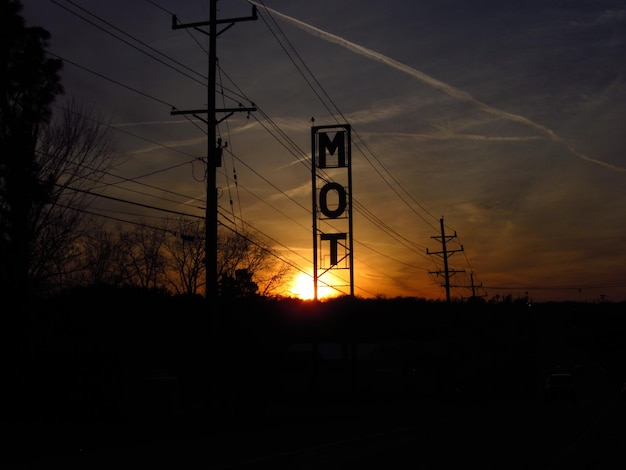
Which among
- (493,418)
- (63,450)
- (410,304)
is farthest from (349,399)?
(410,304)

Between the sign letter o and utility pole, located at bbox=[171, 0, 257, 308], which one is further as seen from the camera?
the sign letter o

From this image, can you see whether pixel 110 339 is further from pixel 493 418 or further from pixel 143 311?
pixel 493 418

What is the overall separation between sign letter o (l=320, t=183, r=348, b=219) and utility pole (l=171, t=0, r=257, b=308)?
22187mm

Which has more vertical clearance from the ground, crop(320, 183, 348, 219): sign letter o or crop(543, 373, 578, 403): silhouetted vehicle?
crop(320, 183, 348, 219): sign letter o

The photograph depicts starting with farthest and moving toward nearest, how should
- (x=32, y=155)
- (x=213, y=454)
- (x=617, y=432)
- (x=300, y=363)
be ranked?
(x=300, y=363), (x=32, y=155), (x=617, y=432), (x=213, y=454)

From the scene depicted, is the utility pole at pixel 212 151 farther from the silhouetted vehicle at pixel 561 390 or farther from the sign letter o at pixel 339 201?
the silhouetted vehicle at pixel 561 390

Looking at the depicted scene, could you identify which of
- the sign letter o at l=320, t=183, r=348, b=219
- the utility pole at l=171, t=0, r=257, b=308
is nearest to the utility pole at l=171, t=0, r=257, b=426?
the utility pole at l=171, t=0, r=257, b=308

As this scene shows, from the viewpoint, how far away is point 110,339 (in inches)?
1203

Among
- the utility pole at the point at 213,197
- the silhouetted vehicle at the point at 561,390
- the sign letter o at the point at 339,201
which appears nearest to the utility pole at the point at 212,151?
the utility pole at the point at 213,197

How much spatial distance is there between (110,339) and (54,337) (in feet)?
6.92

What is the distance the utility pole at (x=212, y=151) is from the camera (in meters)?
26.5

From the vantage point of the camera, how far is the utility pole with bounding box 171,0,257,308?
26484mm

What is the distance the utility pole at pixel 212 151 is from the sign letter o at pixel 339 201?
22187 mm

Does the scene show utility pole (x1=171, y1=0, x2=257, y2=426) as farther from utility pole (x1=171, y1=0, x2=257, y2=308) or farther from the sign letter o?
the sign letter o
